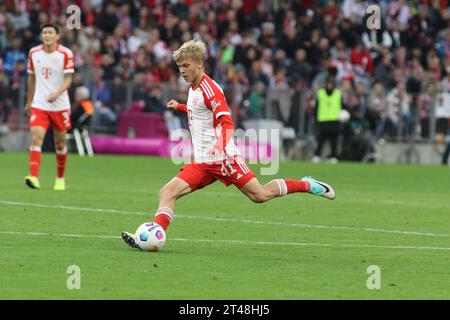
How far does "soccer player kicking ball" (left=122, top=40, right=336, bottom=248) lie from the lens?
12.5 meters

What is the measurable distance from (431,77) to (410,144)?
2305 mm

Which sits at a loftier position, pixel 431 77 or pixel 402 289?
pixel 431 77

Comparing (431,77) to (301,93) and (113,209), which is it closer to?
(301,93)

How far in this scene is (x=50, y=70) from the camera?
20172 millimetres

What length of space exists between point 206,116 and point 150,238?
135 cm

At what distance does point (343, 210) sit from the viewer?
1809cm

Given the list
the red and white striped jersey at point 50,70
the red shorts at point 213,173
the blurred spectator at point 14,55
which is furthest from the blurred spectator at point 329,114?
the red shorts at point 213,173

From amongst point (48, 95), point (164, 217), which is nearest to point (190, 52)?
point (164, 217)

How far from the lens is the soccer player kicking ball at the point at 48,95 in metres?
19.9

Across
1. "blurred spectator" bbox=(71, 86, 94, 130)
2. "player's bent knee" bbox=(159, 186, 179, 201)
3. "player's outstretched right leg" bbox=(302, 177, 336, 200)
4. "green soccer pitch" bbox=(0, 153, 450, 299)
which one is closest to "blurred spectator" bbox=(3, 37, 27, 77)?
"blurred spectator" bbox=(71, 86, 94, 130)

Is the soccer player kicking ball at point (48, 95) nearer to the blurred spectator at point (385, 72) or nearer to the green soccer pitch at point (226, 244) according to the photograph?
the green soccer pitch at point (226, 244)

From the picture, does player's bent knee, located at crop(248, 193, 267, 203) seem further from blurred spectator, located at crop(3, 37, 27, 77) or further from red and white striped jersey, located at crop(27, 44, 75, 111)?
blurred spectator, located at crop(3, 37, 27, 77)
